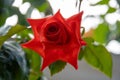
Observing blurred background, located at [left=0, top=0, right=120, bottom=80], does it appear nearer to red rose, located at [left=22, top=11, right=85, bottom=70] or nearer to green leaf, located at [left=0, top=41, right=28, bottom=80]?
green leaf, located at [left=0, top=41, right=28, bottom=80]

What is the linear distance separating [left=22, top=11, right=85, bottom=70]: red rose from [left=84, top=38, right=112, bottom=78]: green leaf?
0.16 meters

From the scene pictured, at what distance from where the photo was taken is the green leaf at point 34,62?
62 centimetres

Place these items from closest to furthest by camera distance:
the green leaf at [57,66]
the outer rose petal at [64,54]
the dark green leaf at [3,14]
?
the outer rose petal at [64,54]
the green leaf at [57,66]
the dark green leaf at [3,14]

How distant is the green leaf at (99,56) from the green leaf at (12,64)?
0.45ft

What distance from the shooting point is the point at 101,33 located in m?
0.68

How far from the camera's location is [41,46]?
0.39 meters

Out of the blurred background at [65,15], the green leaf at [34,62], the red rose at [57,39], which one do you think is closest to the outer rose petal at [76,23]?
the red rose at [57,39]

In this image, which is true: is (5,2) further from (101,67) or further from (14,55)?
(101,67)

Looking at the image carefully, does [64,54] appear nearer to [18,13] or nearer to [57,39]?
[57,39]

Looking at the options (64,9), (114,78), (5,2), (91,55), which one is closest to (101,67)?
(91,55)

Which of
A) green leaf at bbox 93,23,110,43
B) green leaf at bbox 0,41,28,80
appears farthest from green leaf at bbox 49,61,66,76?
green leaf at bbox 93,23,110,43

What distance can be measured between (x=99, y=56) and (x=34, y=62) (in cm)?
16

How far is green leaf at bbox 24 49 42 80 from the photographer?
2.03 feet

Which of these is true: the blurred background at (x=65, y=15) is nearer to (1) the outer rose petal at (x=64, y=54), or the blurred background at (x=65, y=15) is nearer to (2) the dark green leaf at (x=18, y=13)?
(2) the dark green leaf at (x=18, y=13)
